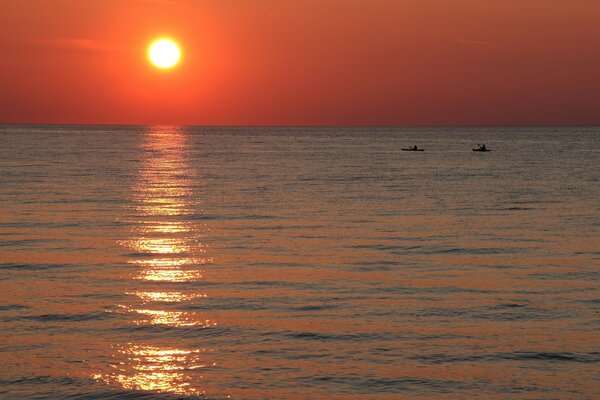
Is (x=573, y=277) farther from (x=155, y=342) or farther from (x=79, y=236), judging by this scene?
(x=79, y=236)

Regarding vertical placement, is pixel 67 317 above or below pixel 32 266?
below

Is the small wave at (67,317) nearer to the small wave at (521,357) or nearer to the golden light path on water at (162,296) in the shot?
the golden light path on water at (162,296)

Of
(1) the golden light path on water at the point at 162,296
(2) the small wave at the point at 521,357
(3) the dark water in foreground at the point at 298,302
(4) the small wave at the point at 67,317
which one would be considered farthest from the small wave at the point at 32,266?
(2) the small wave at the point at 521,357

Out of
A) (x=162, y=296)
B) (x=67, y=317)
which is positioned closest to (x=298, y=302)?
(x=162, y=296)

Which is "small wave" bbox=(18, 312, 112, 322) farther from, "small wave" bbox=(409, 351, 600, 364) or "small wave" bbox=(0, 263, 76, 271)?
"small wave" bbox=(409, 351, 600, 364)

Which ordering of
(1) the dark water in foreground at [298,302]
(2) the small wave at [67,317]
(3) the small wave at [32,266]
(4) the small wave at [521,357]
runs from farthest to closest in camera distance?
(3) the small wave at [32,266]
(2) the small wave at [67,317]
(4) the small wave at [521,357]
(1) the dark water in foreground at [298,302]

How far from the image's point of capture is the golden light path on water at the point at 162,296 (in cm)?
1669

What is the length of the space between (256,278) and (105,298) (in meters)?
4.62

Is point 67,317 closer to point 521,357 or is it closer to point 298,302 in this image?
point 298,302

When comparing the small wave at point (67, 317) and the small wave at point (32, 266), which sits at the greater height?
the small wave at point (32, 266)

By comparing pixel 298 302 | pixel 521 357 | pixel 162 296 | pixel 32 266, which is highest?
pixel 32 266

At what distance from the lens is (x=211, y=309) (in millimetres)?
21953

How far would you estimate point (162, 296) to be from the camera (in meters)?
23.5

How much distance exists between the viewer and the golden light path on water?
657 inches
